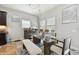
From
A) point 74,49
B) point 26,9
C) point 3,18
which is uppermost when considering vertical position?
point 26,9

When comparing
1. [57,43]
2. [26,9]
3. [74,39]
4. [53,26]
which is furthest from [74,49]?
[26,9]

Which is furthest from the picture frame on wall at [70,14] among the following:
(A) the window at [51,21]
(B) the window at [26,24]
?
(B) the window at [26,24]

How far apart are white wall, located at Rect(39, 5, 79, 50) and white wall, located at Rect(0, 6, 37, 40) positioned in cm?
19

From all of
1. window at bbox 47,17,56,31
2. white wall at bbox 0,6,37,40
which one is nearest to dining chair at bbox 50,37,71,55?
window at bbox 47,17,56,31

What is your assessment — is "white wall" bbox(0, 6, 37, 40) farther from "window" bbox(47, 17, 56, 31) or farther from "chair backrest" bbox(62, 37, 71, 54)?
"chair backrest" bbox(62, 37, 71, 54)

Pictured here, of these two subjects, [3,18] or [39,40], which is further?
[39,40]

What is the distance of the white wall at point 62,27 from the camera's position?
158 cm

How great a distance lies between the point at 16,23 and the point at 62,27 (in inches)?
34.0

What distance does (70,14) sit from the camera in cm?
160

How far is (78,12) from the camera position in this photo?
5.10 feet

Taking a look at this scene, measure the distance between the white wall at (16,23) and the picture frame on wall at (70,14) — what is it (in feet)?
1.84

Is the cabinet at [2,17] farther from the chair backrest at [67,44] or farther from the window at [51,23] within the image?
the chair backrest at [67,44]
